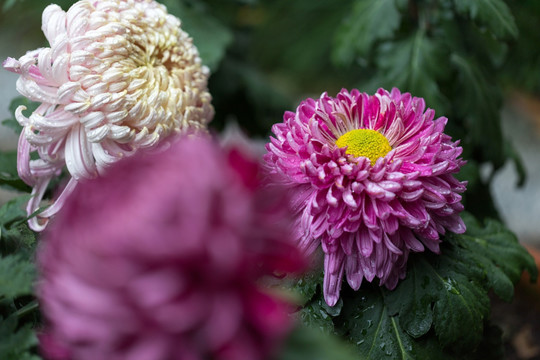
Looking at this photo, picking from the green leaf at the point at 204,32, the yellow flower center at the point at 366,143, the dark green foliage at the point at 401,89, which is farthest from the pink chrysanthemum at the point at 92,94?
the green leaf at the point at 204,32

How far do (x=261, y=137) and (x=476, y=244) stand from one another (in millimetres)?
771

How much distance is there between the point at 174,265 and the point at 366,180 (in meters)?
0.26

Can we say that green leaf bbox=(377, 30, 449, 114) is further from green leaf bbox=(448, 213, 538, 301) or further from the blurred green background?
green leaf bbox=(448, 213, 538, 301)

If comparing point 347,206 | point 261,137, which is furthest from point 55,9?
point 261,137

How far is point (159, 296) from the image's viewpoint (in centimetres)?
24

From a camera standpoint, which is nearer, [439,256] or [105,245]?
[105,245]

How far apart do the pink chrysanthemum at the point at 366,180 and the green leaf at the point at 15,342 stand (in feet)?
0.79

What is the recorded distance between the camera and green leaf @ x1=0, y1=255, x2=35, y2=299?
0.35 metres

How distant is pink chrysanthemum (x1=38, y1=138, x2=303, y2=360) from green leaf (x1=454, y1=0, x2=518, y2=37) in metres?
0.57

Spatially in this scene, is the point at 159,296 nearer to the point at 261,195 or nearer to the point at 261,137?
the point at 261,195

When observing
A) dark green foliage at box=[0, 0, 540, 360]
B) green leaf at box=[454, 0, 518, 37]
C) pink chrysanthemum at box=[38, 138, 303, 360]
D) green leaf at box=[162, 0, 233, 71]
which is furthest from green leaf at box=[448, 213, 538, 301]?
green leaf at box=[162, 0, 233, 71]

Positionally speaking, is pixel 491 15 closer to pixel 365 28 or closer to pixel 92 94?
pixel 365 28

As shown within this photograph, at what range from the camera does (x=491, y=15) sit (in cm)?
72

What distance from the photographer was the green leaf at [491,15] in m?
0.72
